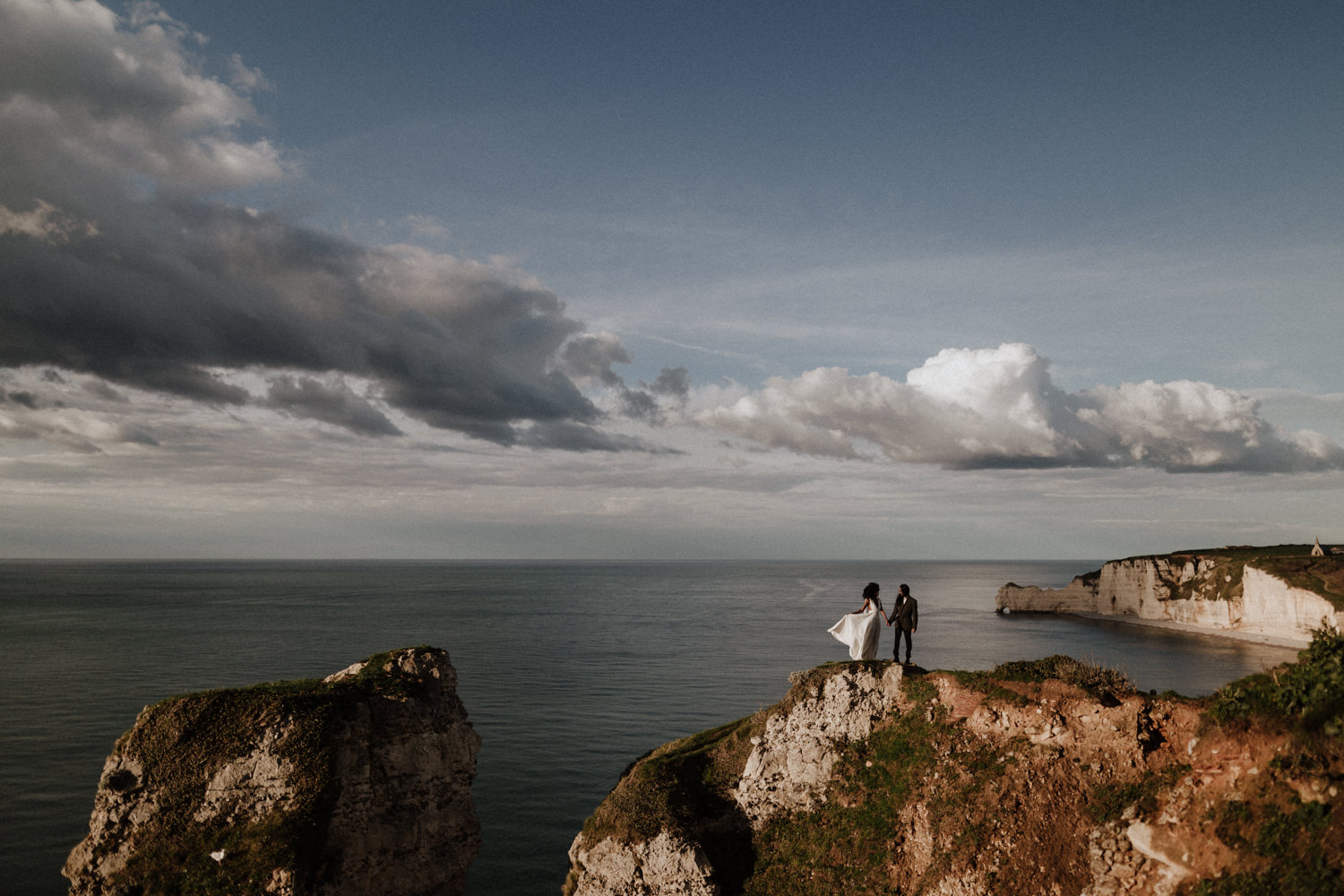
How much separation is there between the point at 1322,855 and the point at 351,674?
2498 centimetres

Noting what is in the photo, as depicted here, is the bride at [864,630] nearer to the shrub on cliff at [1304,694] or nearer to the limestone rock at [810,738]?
the limestone rock at [810,738]

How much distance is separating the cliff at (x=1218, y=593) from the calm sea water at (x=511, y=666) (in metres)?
7.61

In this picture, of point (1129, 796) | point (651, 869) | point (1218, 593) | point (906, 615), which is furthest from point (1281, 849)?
point (1218, 593)

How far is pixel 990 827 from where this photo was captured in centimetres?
1916

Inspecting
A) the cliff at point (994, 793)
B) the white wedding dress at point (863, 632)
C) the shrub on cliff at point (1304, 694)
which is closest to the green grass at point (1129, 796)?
the cliff at point (994, 793)

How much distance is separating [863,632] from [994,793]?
6.42 m

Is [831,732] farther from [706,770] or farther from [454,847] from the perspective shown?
[454,847]

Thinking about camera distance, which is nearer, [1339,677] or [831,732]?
[1339,677]

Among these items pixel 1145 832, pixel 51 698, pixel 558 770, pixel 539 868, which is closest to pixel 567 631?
pixel 51 698

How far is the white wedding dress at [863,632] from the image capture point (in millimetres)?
24594

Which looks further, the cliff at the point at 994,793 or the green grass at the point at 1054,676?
the green grass at the point at 1054,676

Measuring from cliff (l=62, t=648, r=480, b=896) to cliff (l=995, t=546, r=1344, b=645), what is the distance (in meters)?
102

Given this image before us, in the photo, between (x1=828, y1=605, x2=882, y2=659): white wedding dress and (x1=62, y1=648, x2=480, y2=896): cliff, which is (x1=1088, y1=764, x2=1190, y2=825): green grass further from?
(x1=62, y1=648, x2=480, y2=896): cliff

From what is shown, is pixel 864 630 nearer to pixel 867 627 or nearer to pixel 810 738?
pixel 867 627
